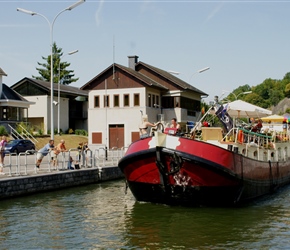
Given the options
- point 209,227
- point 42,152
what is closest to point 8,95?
point 42,152

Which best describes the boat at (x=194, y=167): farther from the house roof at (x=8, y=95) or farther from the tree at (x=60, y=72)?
the tree at (x=60, y=72)

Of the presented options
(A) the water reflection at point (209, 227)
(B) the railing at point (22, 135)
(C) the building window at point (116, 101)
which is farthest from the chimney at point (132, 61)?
(A) the water reflection at point (209, 227)

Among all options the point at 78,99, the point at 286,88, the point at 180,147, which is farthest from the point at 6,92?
the point at 286,88

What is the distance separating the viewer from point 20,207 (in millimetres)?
18344

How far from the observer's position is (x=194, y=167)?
1691cm

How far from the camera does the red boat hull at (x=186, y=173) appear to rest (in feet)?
55.4

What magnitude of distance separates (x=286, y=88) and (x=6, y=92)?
104m

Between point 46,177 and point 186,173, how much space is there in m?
7.88

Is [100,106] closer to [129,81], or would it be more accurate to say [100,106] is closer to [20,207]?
[129,81]

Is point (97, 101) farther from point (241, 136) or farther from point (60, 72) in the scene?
point (60, 72)

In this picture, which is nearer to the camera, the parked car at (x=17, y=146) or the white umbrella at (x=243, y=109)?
the white umbrella at (x=243, y=109)

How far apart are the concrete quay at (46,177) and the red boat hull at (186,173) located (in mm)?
4777

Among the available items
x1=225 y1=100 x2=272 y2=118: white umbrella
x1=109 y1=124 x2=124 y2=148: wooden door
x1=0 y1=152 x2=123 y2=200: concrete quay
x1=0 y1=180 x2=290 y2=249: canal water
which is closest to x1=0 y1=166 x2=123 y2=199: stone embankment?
x1=0 y1=152 x2=123 y2=200: concrete quay

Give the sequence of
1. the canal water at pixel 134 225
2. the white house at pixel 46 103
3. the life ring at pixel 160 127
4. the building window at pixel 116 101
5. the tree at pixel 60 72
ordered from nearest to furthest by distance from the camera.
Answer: the canal water at pixel 134 225 < the life ring at pixel 160 127 < the building window at pixel 116 101 < the white house at pixel 46 103 < the tree at pixel 60 72
